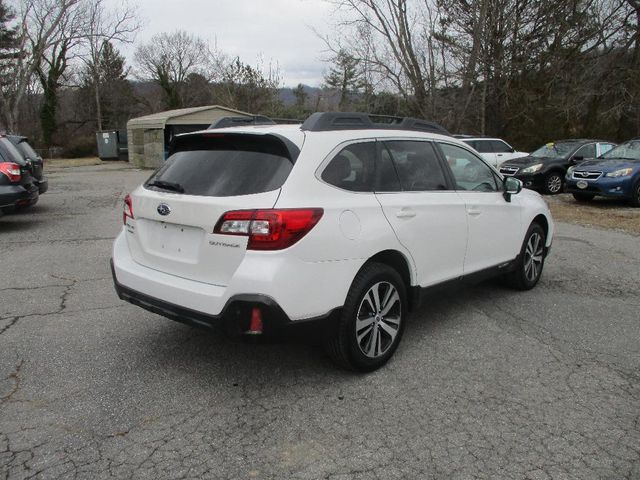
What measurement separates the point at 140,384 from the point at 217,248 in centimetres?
110

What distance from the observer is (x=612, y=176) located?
1216 centimetres

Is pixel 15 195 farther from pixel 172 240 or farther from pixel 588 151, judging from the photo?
pixel 588 151

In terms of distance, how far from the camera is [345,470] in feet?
8.49

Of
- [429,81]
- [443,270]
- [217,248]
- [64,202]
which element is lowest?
[64,202]

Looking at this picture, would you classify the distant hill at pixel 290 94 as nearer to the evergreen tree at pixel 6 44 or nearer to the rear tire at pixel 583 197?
the evergreen tree at pixel 6 44

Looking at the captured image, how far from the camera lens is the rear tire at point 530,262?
540 cm

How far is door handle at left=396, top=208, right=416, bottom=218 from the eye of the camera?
12.2 ft

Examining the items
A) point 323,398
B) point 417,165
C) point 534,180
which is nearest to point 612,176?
point 534,180

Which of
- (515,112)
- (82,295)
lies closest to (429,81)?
(515,112)

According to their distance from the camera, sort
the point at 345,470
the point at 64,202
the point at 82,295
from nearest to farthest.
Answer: the point at 345,470 → the point at 82,295 → the point at 64,202

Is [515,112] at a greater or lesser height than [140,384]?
greater

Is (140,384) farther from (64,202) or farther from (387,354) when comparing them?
(64,202)

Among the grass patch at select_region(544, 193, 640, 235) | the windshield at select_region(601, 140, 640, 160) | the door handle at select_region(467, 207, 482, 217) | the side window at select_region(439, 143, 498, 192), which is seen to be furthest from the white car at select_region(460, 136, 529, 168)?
the door handle at select_region(467, 207, 482, 217)

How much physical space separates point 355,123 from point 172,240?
1.54 meters
